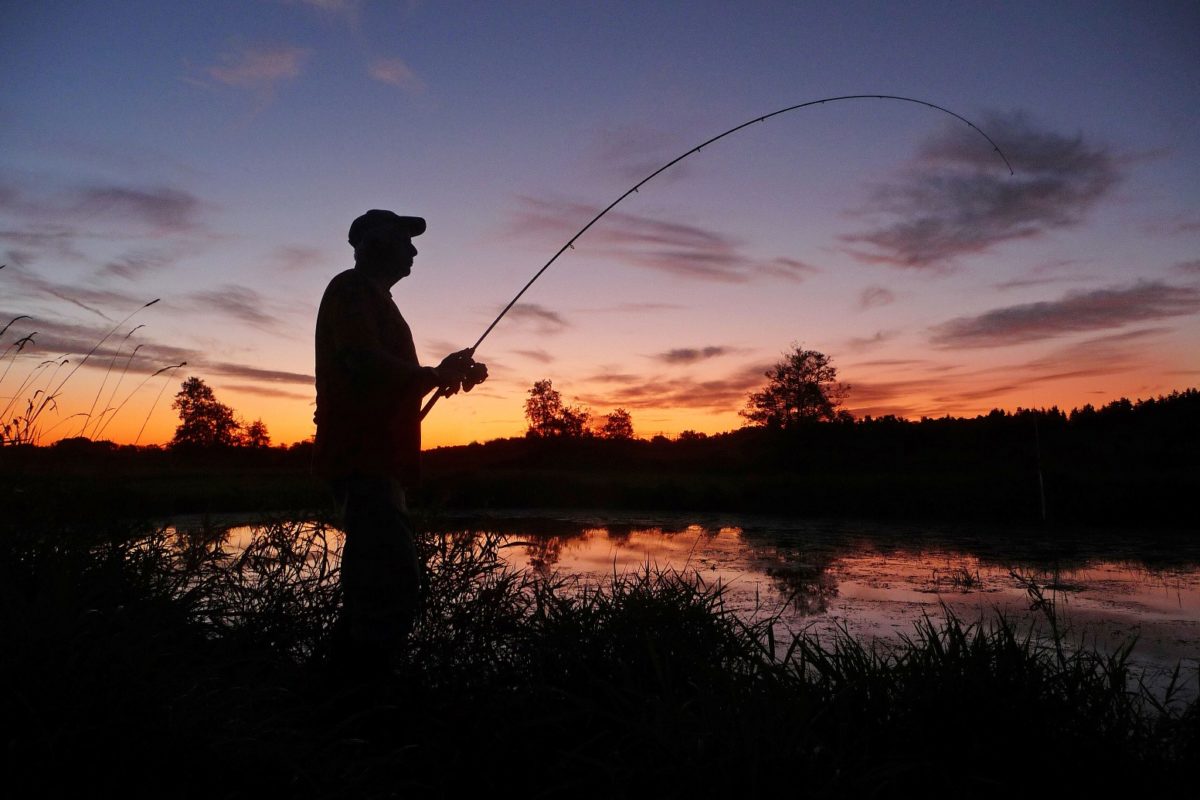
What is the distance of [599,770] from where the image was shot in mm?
2654

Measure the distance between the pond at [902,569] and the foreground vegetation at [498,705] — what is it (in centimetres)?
85

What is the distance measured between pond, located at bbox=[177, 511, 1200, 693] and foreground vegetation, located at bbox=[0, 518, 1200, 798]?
85 cm

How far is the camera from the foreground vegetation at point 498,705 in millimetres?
2127

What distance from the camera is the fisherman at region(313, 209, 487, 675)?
2.93 meters

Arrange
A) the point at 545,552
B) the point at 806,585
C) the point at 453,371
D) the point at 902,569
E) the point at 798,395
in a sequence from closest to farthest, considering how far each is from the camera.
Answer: the point at 453,371 → the point at 806,585 → the point at 902,569 → the point at 545,552 → the point at 798,395

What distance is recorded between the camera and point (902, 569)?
841cm

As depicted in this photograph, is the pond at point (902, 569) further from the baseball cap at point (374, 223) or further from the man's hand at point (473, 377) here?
the baseball cap at point (374, 223)

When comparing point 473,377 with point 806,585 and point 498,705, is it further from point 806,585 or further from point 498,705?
point 806,585

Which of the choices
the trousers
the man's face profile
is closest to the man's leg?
the trousers

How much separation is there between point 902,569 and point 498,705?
21.3ft

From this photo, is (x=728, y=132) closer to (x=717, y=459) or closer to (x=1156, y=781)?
(x=1156, y=781)

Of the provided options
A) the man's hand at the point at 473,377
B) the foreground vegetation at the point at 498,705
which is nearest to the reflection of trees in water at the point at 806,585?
the foreground vegetation at the point at 498,705

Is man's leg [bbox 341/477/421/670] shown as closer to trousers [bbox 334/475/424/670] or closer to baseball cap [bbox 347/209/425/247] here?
trousers [bbox 334/475/424/670]

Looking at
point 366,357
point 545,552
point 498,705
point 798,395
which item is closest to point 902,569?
point 545,552
